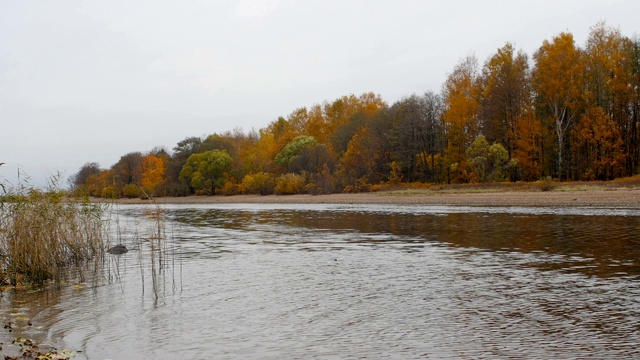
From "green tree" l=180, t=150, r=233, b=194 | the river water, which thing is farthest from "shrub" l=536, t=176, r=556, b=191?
"green tree" l=180, t=150, r=233, b=194

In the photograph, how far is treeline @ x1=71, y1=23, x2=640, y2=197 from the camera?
56.2 m

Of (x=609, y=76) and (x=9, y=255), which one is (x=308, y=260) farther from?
(x=609, y=76)

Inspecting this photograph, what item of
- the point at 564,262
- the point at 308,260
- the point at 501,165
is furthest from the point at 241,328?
the point at 501,165

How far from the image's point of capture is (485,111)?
215 ft

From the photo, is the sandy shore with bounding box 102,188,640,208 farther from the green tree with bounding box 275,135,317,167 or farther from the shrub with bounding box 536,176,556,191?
the green tree with bounding box 275,135,317,167

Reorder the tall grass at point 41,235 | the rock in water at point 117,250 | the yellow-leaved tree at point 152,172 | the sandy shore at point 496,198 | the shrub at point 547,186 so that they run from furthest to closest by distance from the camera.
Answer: the yellow-leaved tree at point 152,172, the shrub at point 547,186, the sandy shore at point 496,198, the rock in water at point 117,250, the tall grass at point 41,235

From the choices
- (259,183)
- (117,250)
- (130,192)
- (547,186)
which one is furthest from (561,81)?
(130,192)

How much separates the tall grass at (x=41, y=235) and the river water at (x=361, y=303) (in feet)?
3.60

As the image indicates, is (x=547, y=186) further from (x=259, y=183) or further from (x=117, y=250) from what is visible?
(x=259, y=183)

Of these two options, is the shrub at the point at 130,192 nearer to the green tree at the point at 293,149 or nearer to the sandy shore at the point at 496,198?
the green tree at the point at 293,149

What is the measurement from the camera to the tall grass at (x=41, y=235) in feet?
51.0

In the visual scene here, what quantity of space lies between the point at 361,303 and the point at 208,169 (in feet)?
287

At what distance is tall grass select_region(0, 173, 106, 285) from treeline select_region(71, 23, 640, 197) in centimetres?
2201

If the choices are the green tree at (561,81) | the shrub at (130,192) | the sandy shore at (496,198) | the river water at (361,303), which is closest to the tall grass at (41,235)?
the river water at (361,303)
